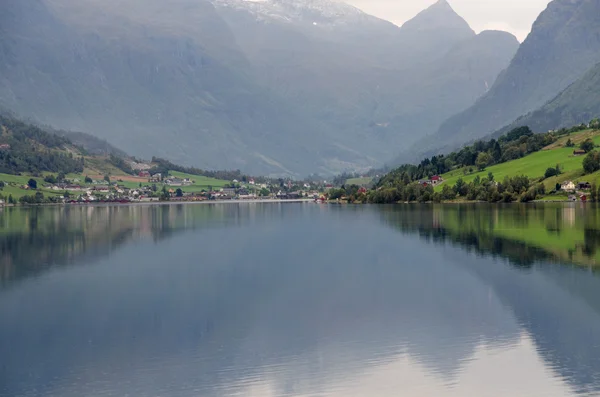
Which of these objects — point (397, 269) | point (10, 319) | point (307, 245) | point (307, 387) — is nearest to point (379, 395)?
point (307, 387)

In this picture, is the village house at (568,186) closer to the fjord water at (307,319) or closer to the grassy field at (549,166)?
the grassy field at (549,166)

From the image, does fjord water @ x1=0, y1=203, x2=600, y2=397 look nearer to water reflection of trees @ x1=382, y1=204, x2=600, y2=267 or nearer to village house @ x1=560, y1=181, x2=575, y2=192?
water reflection of trees @ x1=382, y1=204, x2=600, y2=267

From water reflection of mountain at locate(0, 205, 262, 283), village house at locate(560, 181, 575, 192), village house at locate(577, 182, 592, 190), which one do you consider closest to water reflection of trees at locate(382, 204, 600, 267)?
village house at locate(577, 182, 592, 190)

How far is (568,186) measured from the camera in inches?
6289

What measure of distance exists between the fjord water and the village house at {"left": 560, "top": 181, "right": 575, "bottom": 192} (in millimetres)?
79538

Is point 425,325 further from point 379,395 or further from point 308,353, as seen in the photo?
point 379,395

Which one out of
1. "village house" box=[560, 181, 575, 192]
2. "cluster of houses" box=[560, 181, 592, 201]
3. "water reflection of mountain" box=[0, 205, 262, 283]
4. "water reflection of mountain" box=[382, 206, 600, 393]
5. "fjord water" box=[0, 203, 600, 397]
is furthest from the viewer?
"village house" box=[560, 181, 575, 192]

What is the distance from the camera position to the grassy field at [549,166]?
163450 mm

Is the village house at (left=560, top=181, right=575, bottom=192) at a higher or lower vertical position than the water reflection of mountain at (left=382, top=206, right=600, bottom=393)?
higher

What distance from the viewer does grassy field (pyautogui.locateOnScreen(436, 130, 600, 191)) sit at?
16345 centimetres

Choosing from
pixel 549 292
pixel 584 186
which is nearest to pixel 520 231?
pixel 549 292

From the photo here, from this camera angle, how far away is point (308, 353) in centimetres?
3772

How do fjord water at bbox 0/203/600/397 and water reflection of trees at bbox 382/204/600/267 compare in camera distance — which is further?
water reflection of trees at bbox 382/204/600/267

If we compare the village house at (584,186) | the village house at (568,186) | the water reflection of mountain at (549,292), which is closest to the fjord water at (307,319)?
the water reflection of mountain at (549,292)
